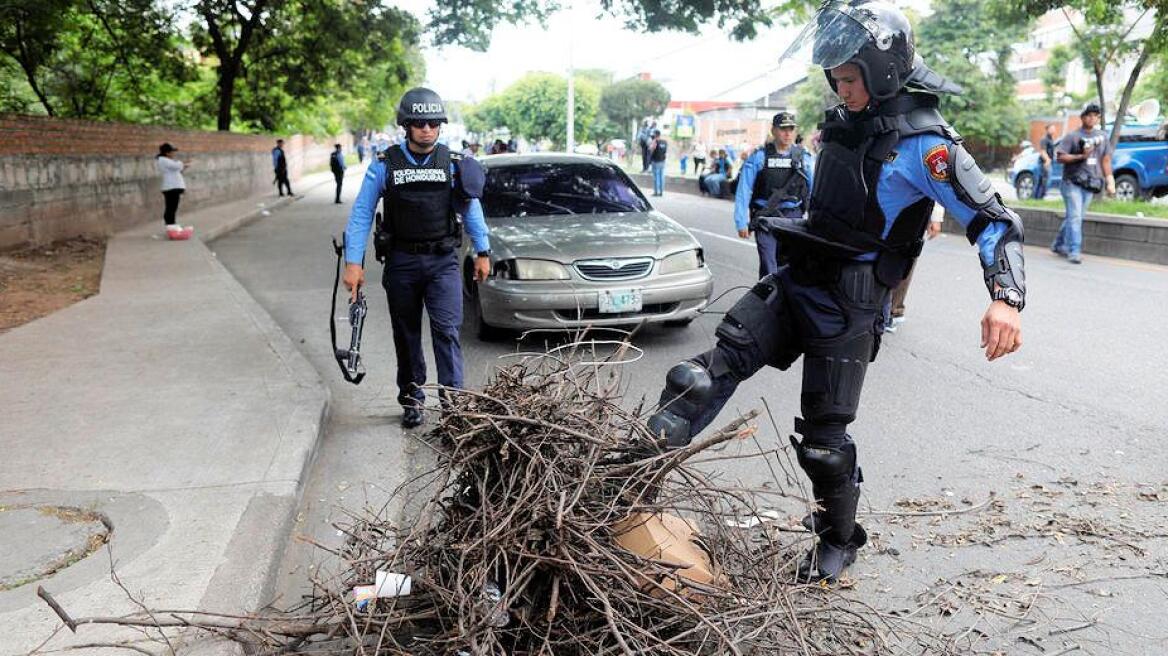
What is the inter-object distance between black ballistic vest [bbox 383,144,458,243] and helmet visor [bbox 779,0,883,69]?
89.3 inches

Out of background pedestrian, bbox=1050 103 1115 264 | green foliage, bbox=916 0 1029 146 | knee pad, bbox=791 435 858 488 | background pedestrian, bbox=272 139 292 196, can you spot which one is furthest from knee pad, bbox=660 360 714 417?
green foliage, bbox=916 0 1029 146

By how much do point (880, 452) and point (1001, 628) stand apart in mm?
1674

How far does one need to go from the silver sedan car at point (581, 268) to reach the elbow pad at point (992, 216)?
3251mm

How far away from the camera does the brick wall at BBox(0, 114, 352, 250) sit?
11102 millimetres

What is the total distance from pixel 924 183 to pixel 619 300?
12.0 ft

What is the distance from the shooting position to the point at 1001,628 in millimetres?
2906

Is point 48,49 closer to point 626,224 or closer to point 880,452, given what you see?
point 626,224

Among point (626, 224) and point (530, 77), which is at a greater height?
point (530, 77)

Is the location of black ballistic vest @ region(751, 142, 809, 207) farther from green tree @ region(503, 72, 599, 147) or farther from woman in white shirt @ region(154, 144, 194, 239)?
green tree @ region(503, 72, 599, 147)

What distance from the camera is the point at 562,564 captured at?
7.38 ft

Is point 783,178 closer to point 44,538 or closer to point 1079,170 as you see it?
point 44,538

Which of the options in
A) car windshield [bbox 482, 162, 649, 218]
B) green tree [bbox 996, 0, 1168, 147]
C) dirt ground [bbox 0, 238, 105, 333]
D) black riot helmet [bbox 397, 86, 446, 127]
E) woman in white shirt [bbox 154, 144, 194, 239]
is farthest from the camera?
woman in white shirt [bbox 154, 144, 194, 239]

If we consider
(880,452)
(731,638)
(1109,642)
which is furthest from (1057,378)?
(731,638)

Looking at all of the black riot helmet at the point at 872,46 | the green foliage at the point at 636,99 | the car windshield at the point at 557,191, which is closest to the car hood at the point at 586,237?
the car windshield at the point at 557,191
